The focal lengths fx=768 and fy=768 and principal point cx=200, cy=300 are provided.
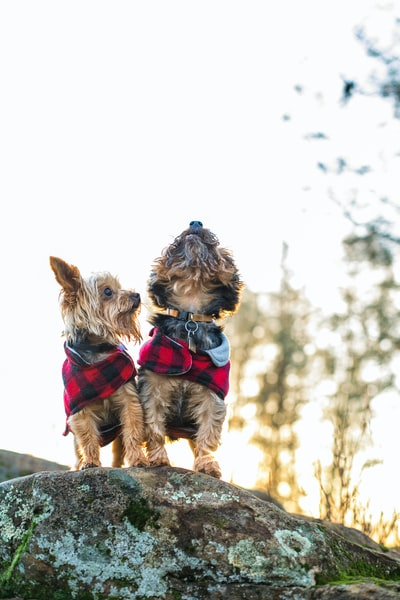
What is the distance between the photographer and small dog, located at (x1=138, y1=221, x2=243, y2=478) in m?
7.09

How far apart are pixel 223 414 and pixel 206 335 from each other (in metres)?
0.78

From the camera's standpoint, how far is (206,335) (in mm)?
7430

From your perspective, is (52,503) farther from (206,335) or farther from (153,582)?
(206,335)

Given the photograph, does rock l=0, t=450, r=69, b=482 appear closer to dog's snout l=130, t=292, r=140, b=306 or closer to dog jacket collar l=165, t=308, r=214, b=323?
dog's snout l=130, t=292, r=140, b=306

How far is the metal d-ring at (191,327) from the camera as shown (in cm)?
737

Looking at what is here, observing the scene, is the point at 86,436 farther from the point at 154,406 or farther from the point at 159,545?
the point at 159,545

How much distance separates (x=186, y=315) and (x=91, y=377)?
3.83 ft

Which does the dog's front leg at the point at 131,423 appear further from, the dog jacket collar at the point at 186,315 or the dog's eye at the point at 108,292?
the dog's eye at the point at 108,292

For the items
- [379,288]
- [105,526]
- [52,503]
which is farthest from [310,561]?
[379,288]

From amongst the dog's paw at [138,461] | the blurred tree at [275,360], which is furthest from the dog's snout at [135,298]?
the blurred tree at [275,360]

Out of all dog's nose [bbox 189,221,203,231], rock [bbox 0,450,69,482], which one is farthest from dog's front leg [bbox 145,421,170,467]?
rock [bbox 0,450,69,482]

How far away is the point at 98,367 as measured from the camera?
23.0 ft

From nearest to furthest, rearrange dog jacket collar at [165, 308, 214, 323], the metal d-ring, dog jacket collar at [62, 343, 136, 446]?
dog jacket collar at [62, 343, 136, 446] < the metal d-ring < dog jacket collar at [165, 308, 214, 323]

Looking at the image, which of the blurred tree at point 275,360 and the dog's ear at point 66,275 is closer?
the dog's ear at point 66,275
